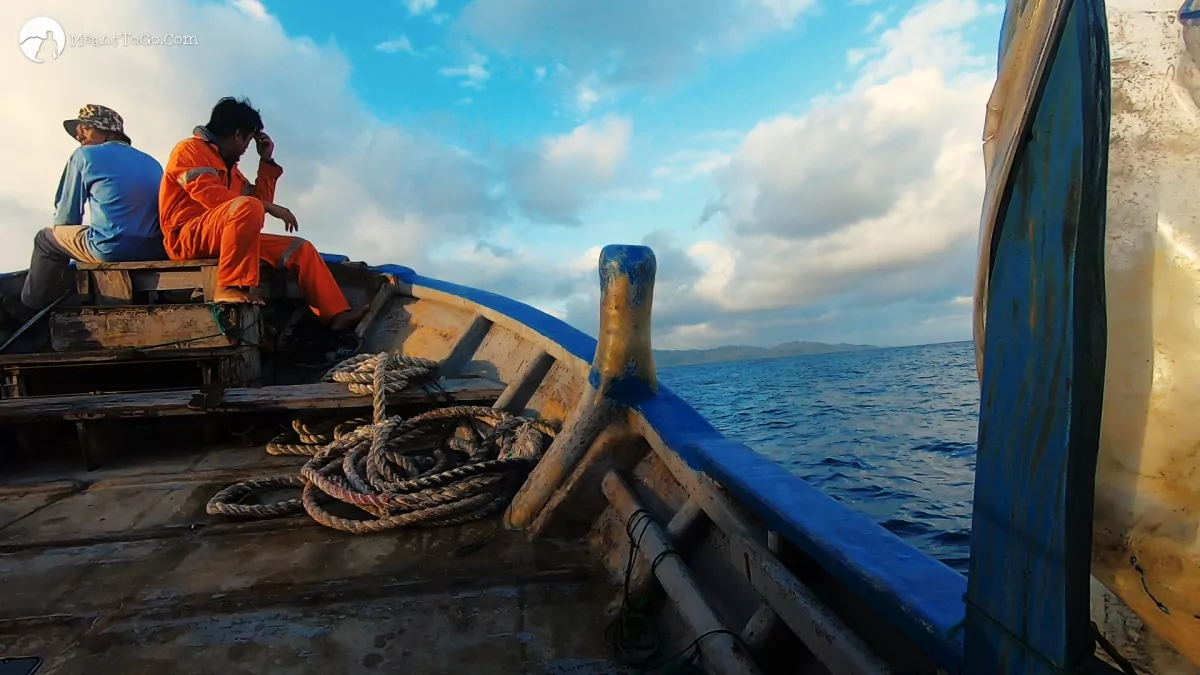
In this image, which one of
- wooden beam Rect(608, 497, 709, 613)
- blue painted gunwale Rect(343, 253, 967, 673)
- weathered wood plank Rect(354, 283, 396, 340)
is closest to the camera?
blue painted gunwale Rect(343, 253, 967, 673)

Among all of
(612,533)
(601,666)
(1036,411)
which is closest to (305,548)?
(612,533)

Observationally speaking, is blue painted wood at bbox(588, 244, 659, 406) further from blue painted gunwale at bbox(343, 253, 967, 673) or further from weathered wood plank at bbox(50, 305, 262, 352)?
weathered wood plank at bbox(50, 305, 262, 352)

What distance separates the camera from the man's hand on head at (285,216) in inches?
185

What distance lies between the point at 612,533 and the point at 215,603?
3.78 feet

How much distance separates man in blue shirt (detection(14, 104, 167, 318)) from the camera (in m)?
4.32

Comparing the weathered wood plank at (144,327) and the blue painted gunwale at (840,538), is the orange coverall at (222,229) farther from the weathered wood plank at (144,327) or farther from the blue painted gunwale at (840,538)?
the blue painted gunwale at (840,538)

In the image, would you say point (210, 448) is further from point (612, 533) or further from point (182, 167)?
point (612, 533)

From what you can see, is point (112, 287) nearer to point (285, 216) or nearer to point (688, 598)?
point (285, 216)

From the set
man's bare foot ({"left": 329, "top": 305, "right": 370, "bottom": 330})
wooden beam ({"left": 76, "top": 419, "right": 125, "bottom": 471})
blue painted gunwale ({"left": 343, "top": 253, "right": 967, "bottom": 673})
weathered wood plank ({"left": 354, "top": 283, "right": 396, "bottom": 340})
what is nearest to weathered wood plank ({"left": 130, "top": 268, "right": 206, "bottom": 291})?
man's bare foot ({"left": 329, "top": 305, "right": 370, "bottom": 330})

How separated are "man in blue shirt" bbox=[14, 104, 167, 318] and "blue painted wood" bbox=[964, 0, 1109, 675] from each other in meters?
5.34

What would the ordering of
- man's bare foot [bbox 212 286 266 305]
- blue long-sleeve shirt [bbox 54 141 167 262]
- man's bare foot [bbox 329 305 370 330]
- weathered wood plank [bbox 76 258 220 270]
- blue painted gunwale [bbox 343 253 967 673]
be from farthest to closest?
1. man's bare foot [bbox 329 305 370 330]
2. blue long-sleeve shirt [bbox 54 141 167 262]
3. weathered wood plank [bbox 76 258 220 270]
4. man's bare foot [bbox 212 286 266 305]
5. blue painted gunwale [bbox 343 253 967 673]

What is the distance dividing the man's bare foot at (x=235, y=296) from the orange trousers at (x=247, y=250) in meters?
0.04

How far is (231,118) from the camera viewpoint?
167 inches

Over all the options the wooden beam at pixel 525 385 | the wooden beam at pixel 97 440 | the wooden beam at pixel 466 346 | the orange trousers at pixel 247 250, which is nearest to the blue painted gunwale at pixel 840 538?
the wooden beam at pixel 525 385
